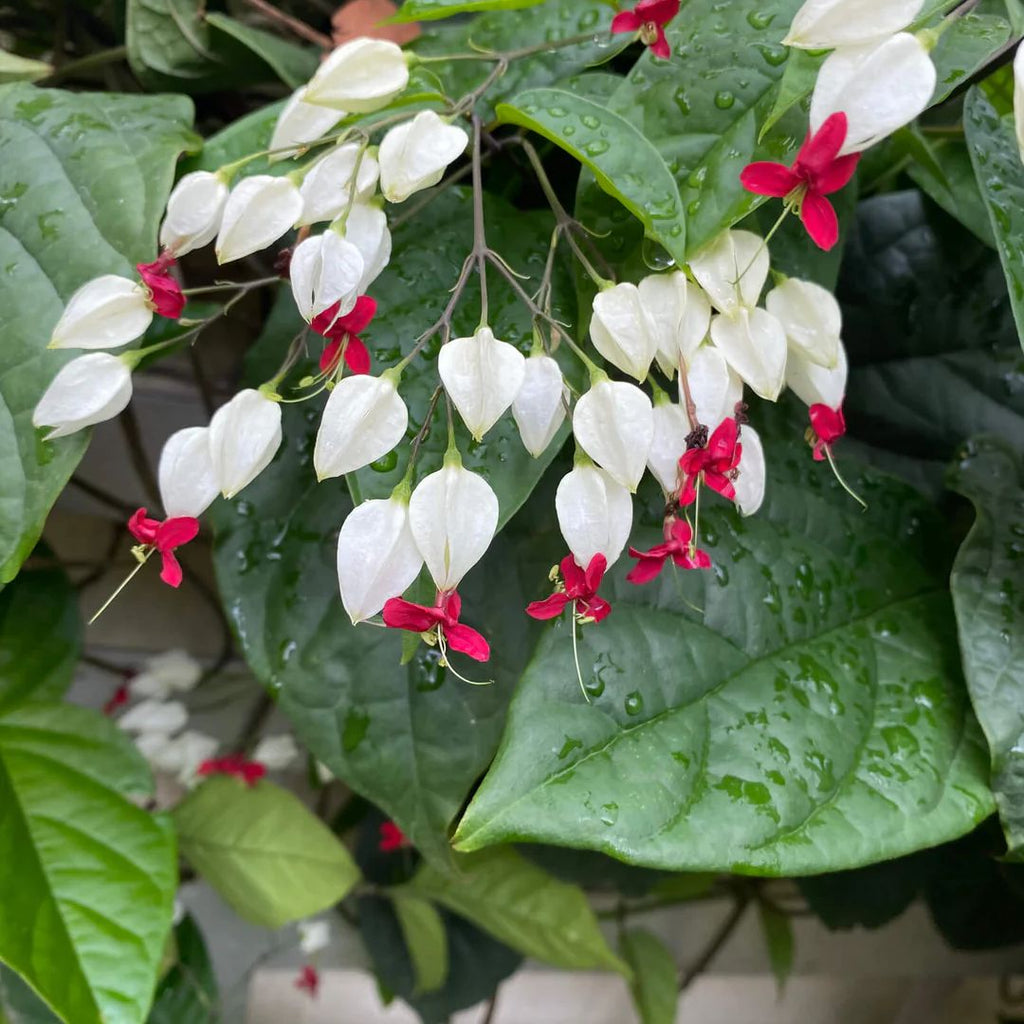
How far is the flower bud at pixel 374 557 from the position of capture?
0.29 m

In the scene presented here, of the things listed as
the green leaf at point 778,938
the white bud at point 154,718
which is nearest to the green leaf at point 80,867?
the white bud at point 154,718

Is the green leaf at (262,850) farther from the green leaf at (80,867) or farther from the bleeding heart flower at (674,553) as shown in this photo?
the bleeding heart flower at (674,553)

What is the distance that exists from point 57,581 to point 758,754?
49cm

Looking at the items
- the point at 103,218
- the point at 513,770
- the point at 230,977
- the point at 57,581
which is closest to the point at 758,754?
the point at 513,770

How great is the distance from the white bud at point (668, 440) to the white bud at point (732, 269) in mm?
42

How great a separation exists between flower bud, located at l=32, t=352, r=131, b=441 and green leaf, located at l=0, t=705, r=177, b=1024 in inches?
9.8

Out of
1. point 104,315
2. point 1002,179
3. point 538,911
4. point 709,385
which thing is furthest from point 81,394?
point 538,911

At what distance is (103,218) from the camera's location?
0.36 m

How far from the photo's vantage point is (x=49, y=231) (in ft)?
1.18

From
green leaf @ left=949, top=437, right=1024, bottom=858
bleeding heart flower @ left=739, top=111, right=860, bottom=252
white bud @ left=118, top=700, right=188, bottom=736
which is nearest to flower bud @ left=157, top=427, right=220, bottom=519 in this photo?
bleeding heart flower @ left=739, top=111, right=860, bottom=252

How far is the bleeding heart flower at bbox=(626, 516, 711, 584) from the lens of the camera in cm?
31

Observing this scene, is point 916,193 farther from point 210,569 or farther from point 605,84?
point 210,569

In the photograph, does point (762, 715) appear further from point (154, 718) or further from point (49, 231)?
point (154, 718)

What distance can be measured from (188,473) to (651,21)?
242 millimetres
